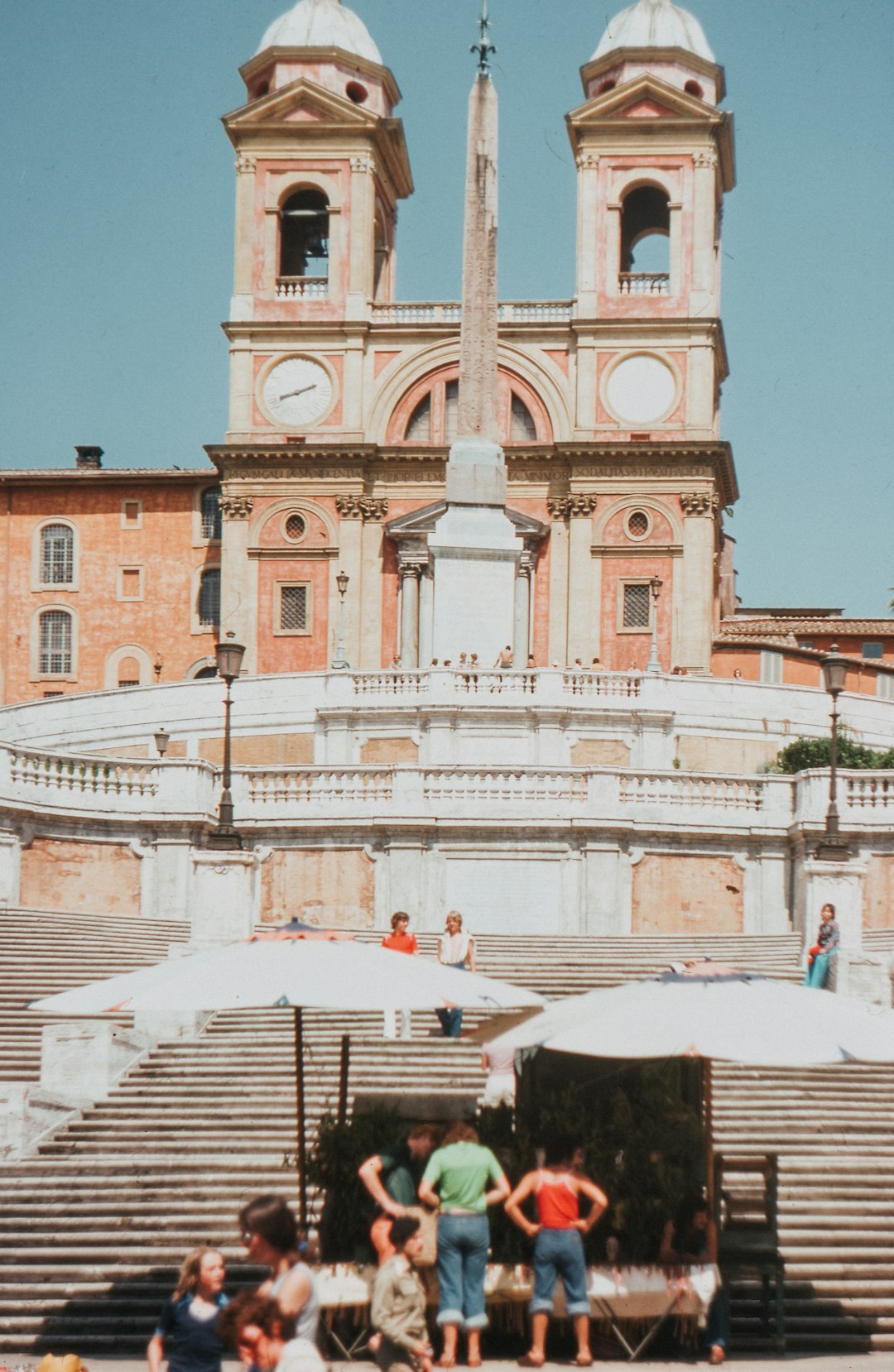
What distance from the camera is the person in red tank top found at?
12.8 metres

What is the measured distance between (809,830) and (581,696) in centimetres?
1309

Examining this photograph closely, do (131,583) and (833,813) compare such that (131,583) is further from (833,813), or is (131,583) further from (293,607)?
(833,813)

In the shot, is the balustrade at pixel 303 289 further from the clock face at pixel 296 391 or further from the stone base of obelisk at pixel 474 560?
the stone base of obelisk at pixel 474 560

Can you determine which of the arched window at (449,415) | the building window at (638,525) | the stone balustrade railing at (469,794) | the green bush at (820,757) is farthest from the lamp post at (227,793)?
the arched window at (449,415)

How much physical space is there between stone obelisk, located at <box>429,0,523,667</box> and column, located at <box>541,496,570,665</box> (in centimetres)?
1190

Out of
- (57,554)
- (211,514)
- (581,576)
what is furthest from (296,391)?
(581,576)

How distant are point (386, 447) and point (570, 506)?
5.51 meters

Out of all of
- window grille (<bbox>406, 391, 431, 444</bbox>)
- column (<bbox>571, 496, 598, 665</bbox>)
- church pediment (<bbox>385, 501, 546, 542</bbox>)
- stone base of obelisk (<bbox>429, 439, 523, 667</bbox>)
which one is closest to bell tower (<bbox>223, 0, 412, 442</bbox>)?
window grille (<bbox>406, 391, 431, 444</bbox>)

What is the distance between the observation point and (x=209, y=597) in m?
68.6

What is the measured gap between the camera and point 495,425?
52.0m

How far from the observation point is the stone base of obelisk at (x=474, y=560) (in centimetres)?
4878

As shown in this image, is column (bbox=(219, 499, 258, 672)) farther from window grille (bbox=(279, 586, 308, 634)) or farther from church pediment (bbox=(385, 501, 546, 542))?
church pediment (bbox=(385, 501, 546, 542))

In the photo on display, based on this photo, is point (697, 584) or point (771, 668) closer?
point (697, 584)

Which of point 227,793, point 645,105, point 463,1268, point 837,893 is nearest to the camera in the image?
point 463,1268
